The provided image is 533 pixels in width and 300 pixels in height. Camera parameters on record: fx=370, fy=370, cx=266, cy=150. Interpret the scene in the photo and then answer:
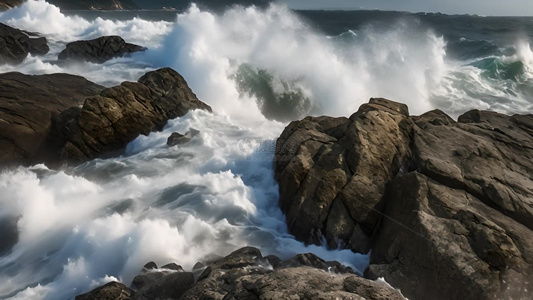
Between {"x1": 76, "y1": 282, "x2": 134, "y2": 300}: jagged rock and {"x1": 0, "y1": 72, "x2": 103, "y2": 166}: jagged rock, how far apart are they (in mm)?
5948

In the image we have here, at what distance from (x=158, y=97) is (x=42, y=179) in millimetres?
4843

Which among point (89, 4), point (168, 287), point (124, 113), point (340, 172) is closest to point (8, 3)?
point (124, 113)

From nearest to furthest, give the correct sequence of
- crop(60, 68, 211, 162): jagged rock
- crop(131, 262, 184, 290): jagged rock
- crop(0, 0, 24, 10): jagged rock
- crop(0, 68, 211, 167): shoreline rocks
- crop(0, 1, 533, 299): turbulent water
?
crop(131, 262, 184, 290): jagged rock < crop(0, 1, 533, 299): turbulent water < crop(0, 68, 211, 167): shoreline rocks < crop(60, 68, 211, 162): jagged rock < crop(0, 0, 24, 10): jagged rock

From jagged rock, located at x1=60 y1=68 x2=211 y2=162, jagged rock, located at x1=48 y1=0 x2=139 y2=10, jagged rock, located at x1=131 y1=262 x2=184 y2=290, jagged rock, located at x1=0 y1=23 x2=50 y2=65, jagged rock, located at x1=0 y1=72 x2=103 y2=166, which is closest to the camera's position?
jagged rock, located at x1=131 y1=262 x2=184 y2=290

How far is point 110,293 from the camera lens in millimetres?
5324

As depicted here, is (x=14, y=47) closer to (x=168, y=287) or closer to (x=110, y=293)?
(x=110, y=293)

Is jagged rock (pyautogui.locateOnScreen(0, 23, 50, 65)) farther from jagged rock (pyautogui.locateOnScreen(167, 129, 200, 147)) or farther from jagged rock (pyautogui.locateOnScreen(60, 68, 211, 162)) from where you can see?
jagged rock (pyautogui.locateOnScreen(167, 129, 200, 147))

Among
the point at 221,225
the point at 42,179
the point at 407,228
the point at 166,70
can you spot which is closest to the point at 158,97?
the point at 166,70

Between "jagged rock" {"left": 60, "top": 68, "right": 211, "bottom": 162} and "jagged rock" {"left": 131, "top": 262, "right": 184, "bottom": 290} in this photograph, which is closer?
"jagged rock" {"left": 131, "top": 262, "right": 184, "bottom": 290}

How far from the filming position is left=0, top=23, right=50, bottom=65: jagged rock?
17.0 m

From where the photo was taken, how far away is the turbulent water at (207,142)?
6.74 metres

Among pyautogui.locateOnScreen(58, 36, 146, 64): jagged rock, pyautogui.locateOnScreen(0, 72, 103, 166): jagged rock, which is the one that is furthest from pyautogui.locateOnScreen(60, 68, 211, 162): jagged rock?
pyautogui.locateOnScreen(58, 36, 146, 64): jagged rock

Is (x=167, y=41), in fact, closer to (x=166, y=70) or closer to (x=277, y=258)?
(x=166, y=70)

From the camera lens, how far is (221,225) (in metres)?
7.80
